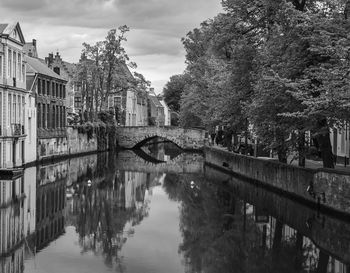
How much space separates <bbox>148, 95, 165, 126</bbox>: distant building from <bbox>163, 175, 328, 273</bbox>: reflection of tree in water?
307ft

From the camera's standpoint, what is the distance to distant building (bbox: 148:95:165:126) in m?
121

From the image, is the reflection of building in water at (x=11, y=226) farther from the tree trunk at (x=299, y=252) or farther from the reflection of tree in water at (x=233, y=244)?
the tree trunk at (x=299, y=252)

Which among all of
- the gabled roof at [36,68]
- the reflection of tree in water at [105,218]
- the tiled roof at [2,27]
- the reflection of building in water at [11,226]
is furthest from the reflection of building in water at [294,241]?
the gabled roof at [36,68]

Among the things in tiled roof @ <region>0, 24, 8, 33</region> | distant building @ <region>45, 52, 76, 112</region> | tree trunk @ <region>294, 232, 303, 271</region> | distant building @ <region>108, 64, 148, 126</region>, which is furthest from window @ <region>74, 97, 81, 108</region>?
tree trunk @ <region>294, 232, 303, 271</region>

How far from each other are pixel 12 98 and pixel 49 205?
16331mm

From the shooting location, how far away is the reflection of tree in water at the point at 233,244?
15.6 metres

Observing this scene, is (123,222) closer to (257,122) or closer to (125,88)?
(257,122)

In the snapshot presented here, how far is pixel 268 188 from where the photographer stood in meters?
31.9

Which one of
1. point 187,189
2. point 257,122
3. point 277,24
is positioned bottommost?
point 187,189

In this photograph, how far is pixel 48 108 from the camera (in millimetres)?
53781

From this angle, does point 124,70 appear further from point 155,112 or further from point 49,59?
point 155,112

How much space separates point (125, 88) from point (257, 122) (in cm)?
3840

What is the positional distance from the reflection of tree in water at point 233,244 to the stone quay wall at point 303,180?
239cm

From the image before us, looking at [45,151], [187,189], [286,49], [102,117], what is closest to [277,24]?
[286,49]
